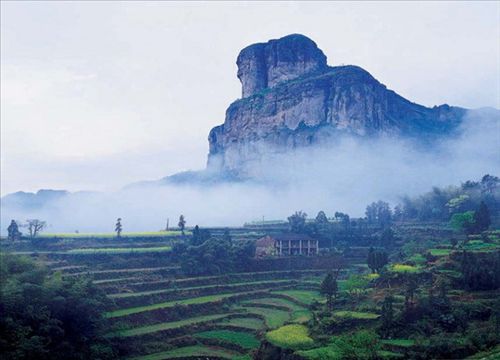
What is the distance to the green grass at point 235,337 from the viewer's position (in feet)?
104

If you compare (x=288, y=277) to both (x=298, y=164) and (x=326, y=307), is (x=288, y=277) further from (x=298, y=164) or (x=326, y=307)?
(x=298, y=164)

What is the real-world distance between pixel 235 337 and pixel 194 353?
3.61m

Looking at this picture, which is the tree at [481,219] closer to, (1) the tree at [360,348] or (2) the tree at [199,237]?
(2) the tree at [199,237]

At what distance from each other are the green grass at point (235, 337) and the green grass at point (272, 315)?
1.66 m

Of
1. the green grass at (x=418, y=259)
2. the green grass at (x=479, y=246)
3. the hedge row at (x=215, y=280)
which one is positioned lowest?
the hedge row at (x=215, y=280)

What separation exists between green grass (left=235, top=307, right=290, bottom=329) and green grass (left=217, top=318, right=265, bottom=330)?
1.99 ft

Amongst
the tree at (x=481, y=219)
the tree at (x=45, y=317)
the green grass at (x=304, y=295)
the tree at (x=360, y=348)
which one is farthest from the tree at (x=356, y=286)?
the tree at (x=481, y=219)

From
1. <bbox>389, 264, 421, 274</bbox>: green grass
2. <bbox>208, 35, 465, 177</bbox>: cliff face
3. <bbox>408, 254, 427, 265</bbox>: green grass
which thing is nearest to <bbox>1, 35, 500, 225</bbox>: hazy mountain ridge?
<bbox>208, 35, 465, 177</bbox>: cliff face

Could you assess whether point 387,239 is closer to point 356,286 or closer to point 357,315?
point 356,286

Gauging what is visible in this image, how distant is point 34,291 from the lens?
2780cm

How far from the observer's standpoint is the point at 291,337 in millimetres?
28359

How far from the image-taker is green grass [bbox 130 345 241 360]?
98.8 ft

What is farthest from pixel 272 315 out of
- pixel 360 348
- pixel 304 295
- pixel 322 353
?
pixel 360 348

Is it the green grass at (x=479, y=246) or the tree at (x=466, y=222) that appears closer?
the green grass at (x=479, y=246)
